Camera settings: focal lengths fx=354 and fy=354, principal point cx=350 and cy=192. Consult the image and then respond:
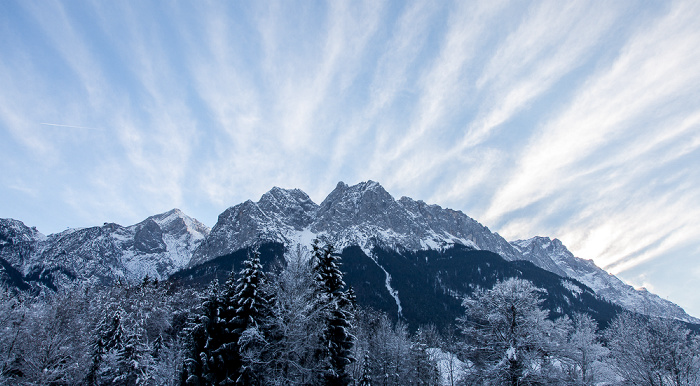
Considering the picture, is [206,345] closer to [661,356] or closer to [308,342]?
[308,342]

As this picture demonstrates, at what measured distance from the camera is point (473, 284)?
620ft

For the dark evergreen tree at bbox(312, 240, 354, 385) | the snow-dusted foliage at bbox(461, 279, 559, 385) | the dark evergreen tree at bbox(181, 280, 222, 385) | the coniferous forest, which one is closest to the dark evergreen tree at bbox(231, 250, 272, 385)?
the coniferous forest

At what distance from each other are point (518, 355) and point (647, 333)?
23.5ft

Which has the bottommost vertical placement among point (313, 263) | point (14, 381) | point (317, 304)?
point (14, 381)

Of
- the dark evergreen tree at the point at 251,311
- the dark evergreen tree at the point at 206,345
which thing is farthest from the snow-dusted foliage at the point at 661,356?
the dark evergreen tree at the point at 206,345

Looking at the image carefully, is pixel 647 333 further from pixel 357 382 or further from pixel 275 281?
pixel 357 382

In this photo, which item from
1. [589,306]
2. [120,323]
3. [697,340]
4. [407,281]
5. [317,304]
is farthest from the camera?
[589,306]

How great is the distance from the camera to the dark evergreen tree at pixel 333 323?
2362cm

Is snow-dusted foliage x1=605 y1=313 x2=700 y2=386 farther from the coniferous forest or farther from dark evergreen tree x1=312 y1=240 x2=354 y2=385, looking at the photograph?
dark evergreen tree x1=312 y1=240 x2=354 y2=385

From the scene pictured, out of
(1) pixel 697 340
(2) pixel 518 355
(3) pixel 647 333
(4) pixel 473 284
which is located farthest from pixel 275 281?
(4) pixel 473 284

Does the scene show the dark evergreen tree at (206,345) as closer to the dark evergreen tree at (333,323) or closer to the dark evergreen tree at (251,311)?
the dark evergreen tree at (251,311)

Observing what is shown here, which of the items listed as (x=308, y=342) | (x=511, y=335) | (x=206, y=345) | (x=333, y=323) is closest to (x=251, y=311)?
(x=206, y=345)

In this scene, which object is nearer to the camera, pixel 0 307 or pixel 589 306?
pixel 0 307

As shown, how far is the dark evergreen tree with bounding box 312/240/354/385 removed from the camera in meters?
23.6
